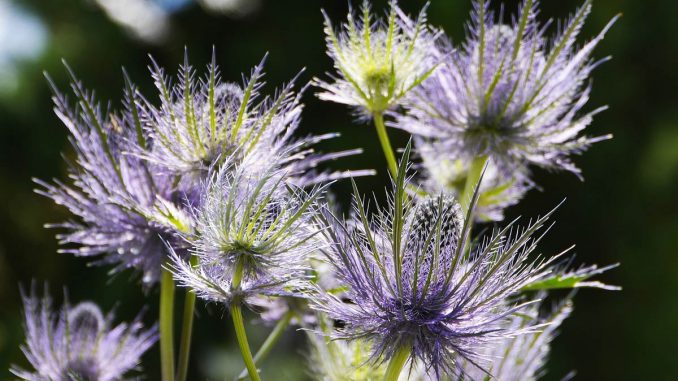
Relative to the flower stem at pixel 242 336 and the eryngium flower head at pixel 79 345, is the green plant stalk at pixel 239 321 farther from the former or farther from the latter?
the eryngium flower head at pixel 79 345

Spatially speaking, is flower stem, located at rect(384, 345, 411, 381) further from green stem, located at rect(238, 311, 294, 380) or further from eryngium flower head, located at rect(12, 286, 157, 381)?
eryngium flower head, located at rect(12, 286, 157, 381)

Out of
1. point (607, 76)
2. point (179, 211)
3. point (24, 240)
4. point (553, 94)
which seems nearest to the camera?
point (179, 211)

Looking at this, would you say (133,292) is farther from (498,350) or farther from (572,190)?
(498,350)

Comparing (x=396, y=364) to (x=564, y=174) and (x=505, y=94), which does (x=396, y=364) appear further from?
(x=564, y=174)

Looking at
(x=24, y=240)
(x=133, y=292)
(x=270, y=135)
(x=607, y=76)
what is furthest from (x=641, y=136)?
(x=270, y=135)

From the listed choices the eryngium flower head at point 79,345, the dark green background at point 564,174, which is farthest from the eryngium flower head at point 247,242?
the dark green background at point 564,174

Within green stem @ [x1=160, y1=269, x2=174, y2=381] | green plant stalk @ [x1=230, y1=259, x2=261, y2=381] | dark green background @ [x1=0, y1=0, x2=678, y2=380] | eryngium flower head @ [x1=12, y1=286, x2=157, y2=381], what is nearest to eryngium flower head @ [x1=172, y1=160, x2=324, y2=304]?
green plant stalk @ [x1=230, y1=259, x2=261, y2=381]
